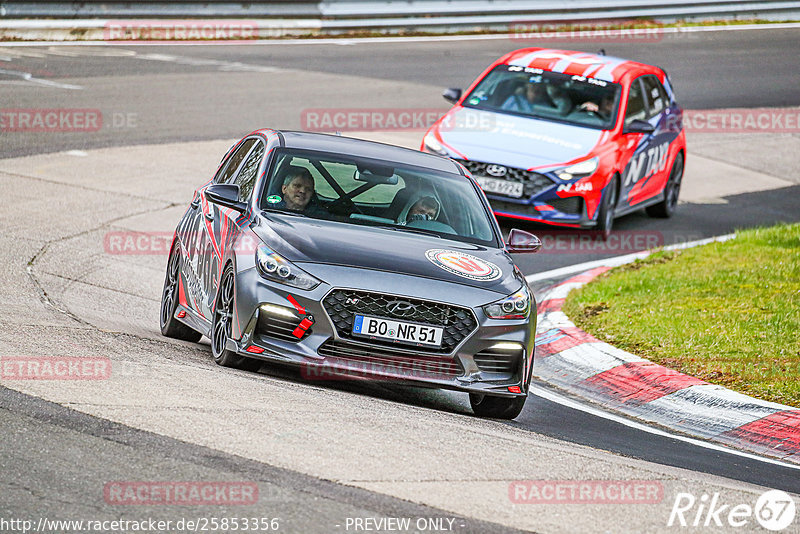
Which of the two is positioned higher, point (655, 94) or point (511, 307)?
point (655, 94)

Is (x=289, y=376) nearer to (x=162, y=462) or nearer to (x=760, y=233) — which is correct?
(x=162, y=462)

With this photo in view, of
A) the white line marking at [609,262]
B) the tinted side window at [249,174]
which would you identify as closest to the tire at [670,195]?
the white line marking at [609,262]

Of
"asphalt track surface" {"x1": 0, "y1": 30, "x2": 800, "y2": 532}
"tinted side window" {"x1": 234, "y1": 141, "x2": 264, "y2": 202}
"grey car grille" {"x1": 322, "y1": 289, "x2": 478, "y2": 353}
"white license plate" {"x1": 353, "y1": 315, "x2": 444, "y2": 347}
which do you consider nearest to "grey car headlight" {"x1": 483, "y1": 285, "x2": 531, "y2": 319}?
"grey car grille" {"x1": 322, "y1": 289, "x2": 478, "y2": 353}

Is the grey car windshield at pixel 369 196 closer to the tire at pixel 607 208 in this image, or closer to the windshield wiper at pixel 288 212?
the windshield wiper at pixel 288 212

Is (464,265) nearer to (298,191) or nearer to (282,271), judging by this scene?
(282,271)

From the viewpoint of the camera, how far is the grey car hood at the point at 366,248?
26.2 feet

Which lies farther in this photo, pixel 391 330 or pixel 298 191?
pixel 298 191

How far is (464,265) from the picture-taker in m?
8.33

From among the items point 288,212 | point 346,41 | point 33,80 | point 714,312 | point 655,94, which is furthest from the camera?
point 346,41

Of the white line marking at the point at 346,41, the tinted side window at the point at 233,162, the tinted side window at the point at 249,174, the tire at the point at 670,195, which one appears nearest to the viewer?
the tinted side window at the point at 249,174

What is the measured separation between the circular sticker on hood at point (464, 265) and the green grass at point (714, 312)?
2.19 m

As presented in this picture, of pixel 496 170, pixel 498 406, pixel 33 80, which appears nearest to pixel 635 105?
pixel 496 170

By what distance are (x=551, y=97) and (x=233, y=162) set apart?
707 centimetres

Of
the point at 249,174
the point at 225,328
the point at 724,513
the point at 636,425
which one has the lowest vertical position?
the point at 636,425
